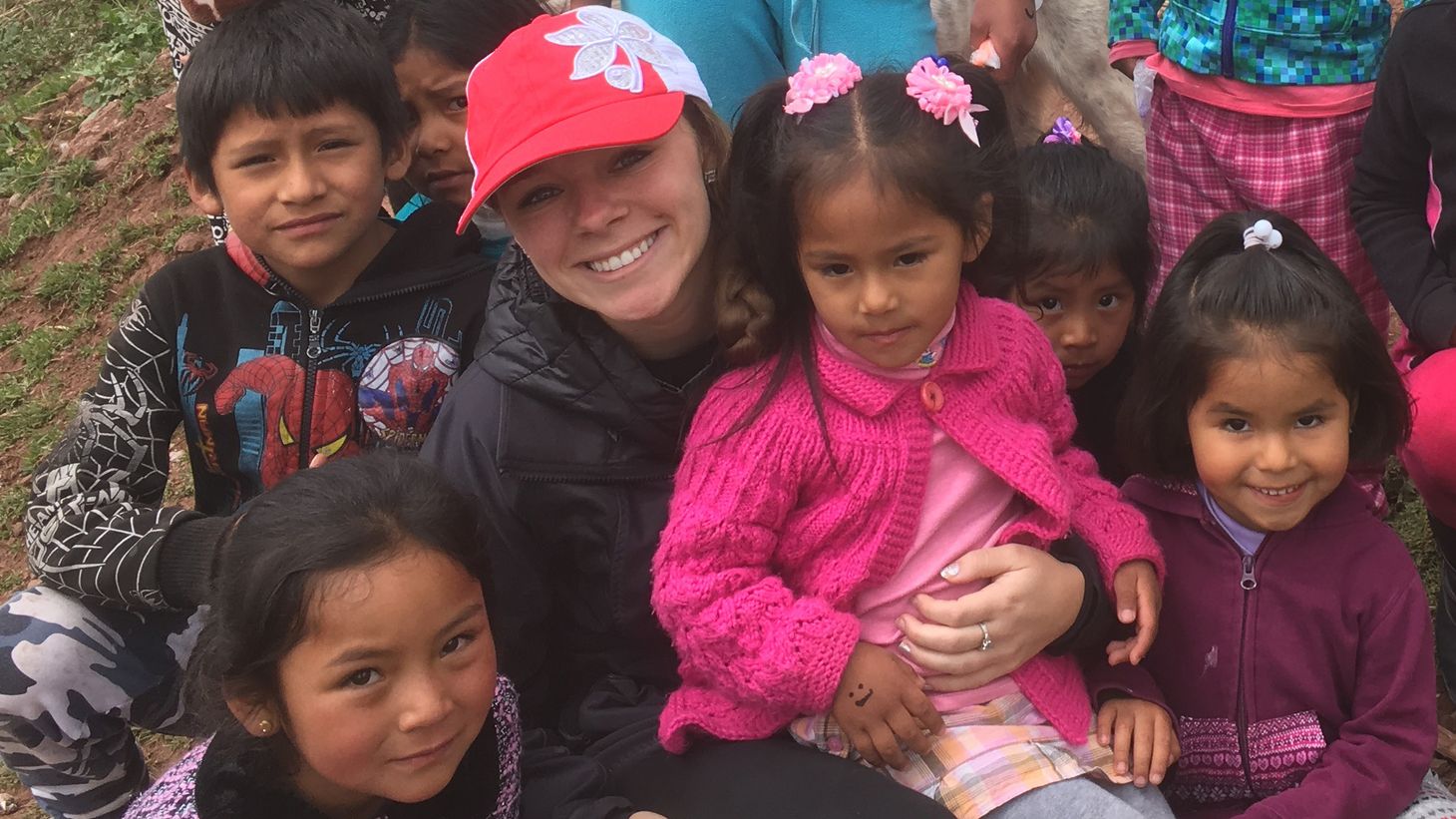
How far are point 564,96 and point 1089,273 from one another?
1.30m

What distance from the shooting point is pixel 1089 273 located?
296 cm

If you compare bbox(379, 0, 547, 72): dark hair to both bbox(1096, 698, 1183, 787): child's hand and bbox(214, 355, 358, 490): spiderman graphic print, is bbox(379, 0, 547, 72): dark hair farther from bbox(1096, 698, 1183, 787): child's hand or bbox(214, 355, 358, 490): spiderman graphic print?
bbox(1096, 698, 1183, 787): child's hand

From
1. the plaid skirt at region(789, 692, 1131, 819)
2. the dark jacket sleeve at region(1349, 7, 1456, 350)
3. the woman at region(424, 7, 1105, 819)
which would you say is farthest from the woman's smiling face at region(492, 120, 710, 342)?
the dark jacket sleeve at region(1349, 7, 1456, 350)

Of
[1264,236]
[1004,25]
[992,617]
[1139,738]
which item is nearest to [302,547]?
[992,617]

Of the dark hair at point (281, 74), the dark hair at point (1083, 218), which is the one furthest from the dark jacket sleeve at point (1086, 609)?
the dark hair at point (281, 74)

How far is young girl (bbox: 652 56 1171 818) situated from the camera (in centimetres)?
215

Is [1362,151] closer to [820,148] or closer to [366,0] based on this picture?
[820,148]

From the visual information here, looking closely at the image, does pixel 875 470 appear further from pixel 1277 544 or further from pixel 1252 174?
Result: pixel 1252 174

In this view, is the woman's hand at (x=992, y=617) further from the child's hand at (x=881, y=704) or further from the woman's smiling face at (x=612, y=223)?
the woman's smiling face at (x=612, y=223)

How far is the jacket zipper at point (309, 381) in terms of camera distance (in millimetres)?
2857

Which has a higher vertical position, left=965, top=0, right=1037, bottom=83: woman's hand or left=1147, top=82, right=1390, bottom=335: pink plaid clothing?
left=965, top=0, right=1037, bottom=83: woman's hand

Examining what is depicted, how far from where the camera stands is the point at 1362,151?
311 cm

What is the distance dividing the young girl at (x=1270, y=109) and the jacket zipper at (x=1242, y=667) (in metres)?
1.10

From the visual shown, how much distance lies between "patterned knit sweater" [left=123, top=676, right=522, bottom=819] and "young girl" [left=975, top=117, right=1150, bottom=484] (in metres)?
1.41
